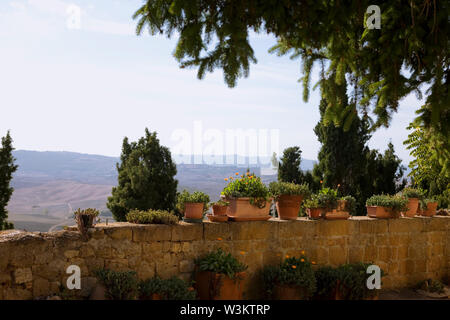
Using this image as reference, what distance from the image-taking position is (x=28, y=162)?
4238cm

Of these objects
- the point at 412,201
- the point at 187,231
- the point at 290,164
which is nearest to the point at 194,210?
the point at 187,231

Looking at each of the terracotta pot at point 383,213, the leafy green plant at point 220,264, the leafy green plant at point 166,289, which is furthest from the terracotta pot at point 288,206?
the leafy green plant at point 166,289

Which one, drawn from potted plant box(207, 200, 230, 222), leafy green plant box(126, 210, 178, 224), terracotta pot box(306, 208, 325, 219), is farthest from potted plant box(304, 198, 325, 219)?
leafy green plant box(126, 210, 178, 224)

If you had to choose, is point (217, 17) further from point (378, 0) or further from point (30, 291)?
point (30, 291)

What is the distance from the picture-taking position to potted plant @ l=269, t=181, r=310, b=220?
5.31 meters

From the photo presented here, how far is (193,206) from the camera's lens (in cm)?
480

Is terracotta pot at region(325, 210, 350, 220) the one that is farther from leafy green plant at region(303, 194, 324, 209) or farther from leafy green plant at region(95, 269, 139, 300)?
leafy green plant at region(95, 269, 139, 300)

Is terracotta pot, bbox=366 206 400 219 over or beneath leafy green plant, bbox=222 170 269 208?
beneath

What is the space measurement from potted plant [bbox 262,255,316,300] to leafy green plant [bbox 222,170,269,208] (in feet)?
2.48

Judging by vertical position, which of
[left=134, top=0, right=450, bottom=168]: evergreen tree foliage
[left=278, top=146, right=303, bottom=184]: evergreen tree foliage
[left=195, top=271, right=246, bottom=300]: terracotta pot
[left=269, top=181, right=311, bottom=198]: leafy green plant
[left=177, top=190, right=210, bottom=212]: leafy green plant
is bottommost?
[left=195, top=271, right=246, bottom=300]: terracotta pot

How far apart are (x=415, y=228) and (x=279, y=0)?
4.69 m

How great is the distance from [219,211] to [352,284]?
5.82 feet

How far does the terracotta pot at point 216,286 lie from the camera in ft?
14.8
